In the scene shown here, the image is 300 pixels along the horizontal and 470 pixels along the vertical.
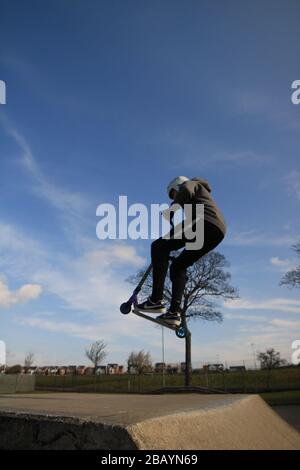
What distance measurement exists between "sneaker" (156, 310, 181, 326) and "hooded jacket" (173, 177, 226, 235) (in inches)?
51.7

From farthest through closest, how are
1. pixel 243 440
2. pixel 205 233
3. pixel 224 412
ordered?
1. pixel 205 233
2. pixel 224 412
3. pixel 243 440

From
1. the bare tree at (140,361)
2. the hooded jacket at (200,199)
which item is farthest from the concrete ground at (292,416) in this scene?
the bare tree at (140,361)

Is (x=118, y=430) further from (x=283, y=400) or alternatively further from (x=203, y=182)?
(x=283, y=400)

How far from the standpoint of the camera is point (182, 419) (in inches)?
94.3

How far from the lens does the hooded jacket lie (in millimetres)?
4762

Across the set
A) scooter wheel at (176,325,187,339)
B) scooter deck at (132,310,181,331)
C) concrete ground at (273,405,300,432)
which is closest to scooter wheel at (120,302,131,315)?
scooter deck at (132,310,181,331)

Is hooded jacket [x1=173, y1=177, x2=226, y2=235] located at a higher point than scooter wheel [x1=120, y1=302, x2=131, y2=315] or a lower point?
higher

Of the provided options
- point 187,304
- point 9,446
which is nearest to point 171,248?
point 9,446

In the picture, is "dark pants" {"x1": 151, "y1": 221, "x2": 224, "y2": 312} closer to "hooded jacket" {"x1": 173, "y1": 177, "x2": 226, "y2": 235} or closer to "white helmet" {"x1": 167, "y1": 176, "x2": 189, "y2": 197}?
"hooded jacket" {"x1": 173, "y1": 177, "x2": 226, "y2": 235}

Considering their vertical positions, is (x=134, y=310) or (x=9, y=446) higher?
(x=134, y=310)

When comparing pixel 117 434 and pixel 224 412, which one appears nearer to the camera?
pixel 117 434

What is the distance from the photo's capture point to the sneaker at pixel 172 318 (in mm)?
5309

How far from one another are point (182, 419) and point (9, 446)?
102cm
